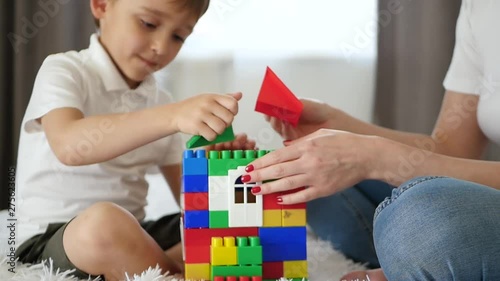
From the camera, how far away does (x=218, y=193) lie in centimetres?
89

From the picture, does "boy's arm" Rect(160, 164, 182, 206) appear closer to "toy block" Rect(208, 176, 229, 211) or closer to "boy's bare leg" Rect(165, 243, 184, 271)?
"boy's bare leg" Rect(165, 243, 184, 271)

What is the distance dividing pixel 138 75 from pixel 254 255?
22.0 inches

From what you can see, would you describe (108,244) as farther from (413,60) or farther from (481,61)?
(413,60)

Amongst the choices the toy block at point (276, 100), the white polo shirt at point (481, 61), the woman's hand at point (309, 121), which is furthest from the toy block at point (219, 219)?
the white polo shirt at point (481, 61)

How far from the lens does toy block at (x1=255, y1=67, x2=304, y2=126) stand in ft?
3.28

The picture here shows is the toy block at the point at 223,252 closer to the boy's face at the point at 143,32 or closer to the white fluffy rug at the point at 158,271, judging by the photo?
the white fluffy rug at the point at 158,271

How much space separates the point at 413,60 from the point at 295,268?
1.65m

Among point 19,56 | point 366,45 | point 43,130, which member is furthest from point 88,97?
point 366,45

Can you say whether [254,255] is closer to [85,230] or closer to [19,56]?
[85,230]

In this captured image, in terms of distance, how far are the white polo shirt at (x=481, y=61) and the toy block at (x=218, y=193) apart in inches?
23.5

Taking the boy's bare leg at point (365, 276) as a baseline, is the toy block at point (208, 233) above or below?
above

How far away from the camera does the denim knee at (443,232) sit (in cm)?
75

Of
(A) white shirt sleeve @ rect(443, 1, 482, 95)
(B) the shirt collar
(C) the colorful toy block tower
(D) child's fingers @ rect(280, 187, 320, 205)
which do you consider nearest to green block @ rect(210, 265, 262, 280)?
(C) the colorful toy block tower

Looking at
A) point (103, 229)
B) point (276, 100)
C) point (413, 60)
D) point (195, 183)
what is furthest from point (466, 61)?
point (413, 60)
